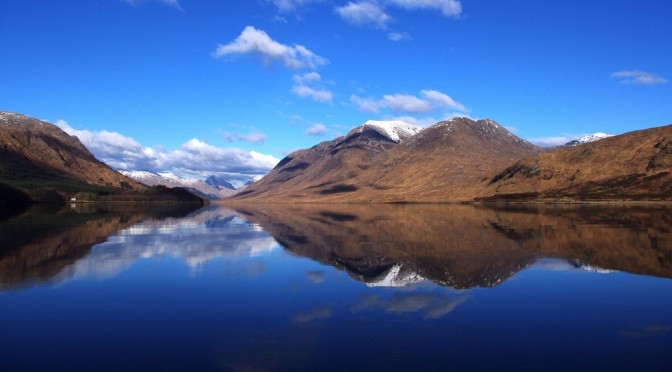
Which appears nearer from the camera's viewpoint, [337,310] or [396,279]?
[337,310]

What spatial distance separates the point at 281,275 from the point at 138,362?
15.3 meters

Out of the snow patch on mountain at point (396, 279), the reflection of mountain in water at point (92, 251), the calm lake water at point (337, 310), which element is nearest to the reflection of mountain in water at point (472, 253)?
the snow patch on mountain at point (396, 279)

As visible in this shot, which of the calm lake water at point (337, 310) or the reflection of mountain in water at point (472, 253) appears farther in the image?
the reflection of mountain in water at point (472, 253)

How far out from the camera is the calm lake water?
45.6ft

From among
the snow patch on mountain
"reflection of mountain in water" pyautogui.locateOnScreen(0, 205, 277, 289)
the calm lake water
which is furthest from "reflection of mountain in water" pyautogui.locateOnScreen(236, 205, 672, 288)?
"reflection of mountain in water" pyautogui.locateOnScreen(0, 205, 277, 289)

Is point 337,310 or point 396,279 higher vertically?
point 396,279

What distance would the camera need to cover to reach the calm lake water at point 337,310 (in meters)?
13.9

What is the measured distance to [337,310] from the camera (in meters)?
19.7

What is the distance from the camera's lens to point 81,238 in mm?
48281

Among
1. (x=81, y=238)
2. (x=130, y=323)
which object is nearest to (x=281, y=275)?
(x=130, y=323)

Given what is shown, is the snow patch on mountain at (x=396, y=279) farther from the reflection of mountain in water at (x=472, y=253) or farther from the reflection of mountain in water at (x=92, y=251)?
the reflection of mountain in water at (x=92, y=251)

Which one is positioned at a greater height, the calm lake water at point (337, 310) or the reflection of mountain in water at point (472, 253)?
the reflection of mountain in water at point (472, 253)

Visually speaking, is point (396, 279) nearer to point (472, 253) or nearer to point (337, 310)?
point (337, 310)

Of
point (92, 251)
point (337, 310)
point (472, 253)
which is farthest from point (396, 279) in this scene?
point (92, 251)
